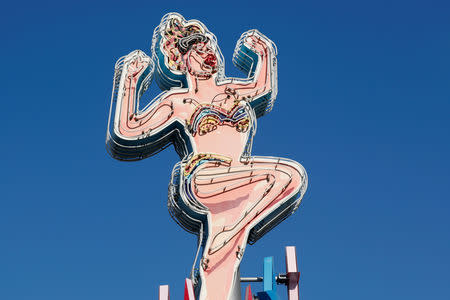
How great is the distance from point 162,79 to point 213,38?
76.1 inches

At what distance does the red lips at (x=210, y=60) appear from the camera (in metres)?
23.7

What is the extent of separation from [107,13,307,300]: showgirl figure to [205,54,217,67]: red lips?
0.10 ft

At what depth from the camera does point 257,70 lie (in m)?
24.1

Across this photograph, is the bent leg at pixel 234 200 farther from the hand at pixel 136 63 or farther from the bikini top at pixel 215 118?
the hand at pixel 136 63

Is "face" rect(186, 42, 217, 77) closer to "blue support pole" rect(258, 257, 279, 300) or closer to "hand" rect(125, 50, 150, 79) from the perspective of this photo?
"hand" rect(125, 50, 150, 79)

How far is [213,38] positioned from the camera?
24.5 metres

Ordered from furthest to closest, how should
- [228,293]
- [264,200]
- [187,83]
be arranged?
1. [187,83]
2. [264,200]
3. [228,293]

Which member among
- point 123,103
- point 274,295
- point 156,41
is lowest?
point 274,295

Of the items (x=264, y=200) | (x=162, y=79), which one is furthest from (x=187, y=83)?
(x=264, y=200)

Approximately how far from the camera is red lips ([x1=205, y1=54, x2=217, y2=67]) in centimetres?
2372

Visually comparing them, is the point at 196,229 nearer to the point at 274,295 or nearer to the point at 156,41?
the point at 274,295

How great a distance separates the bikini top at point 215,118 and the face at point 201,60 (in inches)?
46.6

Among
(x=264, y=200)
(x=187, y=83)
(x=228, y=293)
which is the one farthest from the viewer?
(x=187, y=83)

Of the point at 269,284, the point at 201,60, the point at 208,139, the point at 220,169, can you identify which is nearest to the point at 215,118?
the point at 208,139
